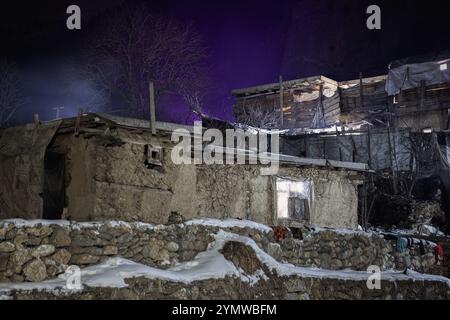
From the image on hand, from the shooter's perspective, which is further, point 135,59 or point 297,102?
point 297,102

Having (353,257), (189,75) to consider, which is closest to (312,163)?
(353,257)

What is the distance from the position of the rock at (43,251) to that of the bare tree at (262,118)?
24023 mm

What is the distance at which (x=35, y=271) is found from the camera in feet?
26.4

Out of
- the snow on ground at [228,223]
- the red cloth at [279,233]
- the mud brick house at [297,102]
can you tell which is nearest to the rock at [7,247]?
the snow on ground at [228,223]

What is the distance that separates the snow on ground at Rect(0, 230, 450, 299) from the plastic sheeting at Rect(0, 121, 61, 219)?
115 inches

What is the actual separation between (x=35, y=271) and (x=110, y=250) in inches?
65.6

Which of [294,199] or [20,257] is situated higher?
[294,199]

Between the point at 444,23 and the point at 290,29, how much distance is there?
18.0 meters

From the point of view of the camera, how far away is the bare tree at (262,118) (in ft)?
104

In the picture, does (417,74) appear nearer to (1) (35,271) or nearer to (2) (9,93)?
(2) (9,93)

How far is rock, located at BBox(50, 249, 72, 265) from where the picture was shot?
848cm

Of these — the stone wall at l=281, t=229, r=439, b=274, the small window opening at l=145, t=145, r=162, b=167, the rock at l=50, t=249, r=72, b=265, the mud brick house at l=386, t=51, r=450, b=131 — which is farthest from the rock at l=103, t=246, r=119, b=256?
the mud brick house at l=386, t=51, r=450, b=131

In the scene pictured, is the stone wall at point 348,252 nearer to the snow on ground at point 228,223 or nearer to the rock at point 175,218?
the snow on ground at point 228,223

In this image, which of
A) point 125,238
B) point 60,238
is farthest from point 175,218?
point 60,238
